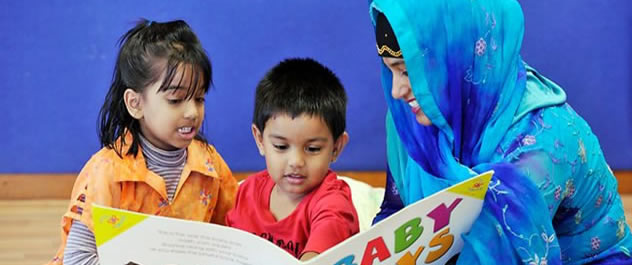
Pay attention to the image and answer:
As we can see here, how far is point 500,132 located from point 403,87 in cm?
17

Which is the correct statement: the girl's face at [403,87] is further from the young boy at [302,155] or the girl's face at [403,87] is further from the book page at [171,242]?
the book page at [171,242]

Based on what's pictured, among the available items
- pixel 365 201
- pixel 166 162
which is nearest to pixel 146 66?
pixel 166 162

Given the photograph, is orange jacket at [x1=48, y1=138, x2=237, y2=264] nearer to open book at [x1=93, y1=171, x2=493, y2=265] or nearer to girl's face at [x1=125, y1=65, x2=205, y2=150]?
girl's face at [x1=125, y1=65, x2=205, y2=150]

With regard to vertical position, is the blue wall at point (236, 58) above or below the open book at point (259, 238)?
above

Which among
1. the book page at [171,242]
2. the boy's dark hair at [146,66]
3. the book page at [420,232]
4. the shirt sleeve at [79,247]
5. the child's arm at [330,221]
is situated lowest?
the book page at [420,232]

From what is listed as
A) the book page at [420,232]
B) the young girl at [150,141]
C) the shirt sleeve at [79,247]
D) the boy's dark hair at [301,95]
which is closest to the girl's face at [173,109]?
the young girl at [150,141]

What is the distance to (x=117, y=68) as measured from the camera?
1.55 meters

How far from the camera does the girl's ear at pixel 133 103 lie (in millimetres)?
1490

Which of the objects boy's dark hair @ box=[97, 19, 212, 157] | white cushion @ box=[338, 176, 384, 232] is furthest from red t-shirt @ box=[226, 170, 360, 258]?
white cushion @ box=[338, 176, 384, 232]

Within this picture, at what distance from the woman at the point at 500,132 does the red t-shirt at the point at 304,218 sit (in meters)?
0.16

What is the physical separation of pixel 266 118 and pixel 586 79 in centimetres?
184

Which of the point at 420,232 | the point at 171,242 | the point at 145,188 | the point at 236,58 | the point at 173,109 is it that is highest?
the point at 236,58

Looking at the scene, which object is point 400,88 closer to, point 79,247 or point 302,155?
point 302,155

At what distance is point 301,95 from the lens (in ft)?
4.59
